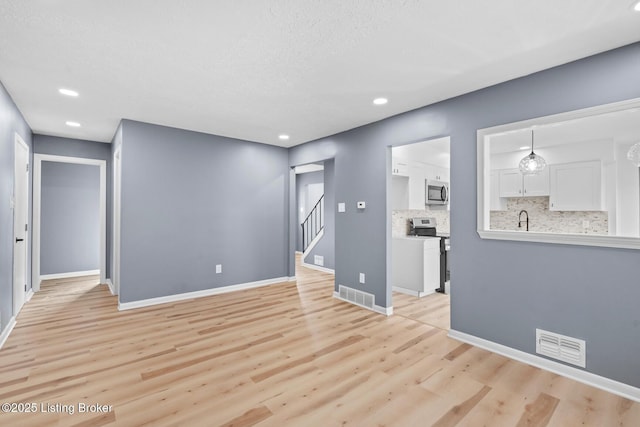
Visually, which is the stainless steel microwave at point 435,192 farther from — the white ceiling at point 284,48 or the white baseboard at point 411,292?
the white ceiling at point 284,48

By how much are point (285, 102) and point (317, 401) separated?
2883 millimetres

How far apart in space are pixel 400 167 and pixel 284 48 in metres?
3.16

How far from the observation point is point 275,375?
2414mm

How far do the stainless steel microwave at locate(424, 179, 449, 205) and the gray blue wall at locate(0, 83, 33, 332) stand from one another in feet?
18.6

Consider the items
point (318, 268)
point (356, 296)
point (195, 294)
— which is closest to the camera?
point (356, 296)

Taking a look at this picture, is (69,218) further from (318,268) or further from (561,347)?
(561,347)

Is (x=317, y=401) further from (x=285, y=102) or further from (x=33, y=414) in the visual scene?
(x=285, y=102)

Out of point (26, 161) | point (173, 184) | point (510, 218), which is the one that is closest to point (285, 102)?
point (173, 184)

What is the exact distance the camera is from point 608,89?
88.6 inches

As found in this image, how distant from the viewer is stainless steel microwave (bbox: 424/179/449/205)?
5550mm

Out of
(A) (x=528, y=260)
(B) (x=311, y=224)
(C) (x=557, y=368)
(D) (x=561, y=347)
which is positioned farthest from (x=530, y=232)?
(B) (x=311, y=224)

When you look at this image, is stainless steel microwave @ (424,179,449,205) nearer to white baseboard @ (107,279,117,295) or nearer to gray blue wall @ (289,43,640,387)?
gray blue wall @ (289,43,640,387)

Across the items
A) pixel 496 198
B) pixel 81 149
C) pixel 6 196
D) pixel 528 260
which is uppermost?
pixel 81 149

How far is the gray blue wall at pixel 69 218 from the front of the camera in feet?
18.9
